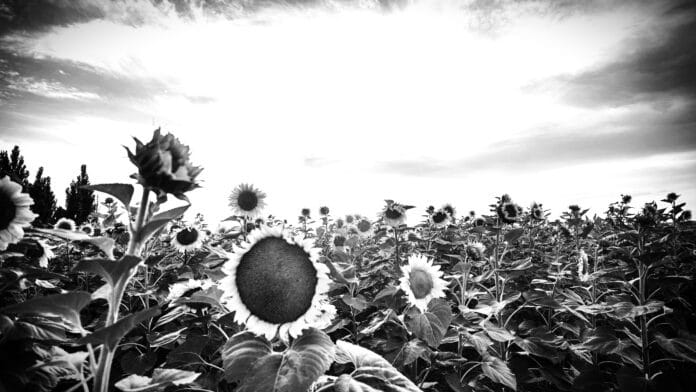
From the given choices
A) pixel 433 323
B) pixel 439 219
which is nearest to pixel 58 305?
pixel 433 323

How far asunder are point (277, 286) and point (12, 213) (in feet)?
5.01

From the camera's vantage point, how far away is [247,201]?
13.8 feet

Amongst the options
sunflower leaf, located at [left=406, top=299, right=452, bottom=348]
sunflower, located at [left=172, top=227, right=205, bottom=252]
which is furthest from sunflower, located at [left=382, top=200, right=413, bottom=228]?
sunflower, located at [left=172, top=227, right=205, bottom=252]

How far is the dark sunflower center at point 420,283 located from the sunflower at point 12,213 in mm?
2868

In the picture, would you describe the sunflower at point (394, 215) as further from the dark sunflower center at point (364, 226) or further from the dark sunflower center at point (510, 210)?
the dark sunflower center at point (364, 226)

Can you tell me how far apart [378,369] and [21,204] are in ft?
7.06

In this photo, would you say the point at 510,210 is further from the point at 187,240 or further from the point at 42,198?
the point at 42,198

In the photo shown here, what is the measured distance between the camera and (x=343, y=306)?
4.23m

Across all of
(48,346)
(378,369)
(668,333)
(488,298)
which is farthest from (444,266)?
(48,346)

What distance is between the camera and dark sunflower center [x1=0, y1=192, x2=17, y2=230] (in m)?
1.64

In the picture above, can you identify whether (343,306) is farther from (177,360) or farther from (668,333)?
(668,333)

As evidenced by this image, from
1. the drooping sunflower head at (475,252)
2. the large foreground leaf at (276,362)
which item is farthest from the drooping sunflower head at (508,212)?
the large foreground leaf at (276,362)

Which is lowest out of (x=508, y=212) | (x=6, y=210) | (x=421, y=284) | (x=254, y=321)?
(x=421, y=284)

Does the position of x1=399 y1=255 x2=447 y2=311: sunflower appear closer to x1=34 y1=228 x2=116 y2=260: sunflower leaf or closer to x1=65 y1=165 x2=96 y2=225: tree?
x1=34 y1=228 x2=116 y2=260: sunflower leaf
